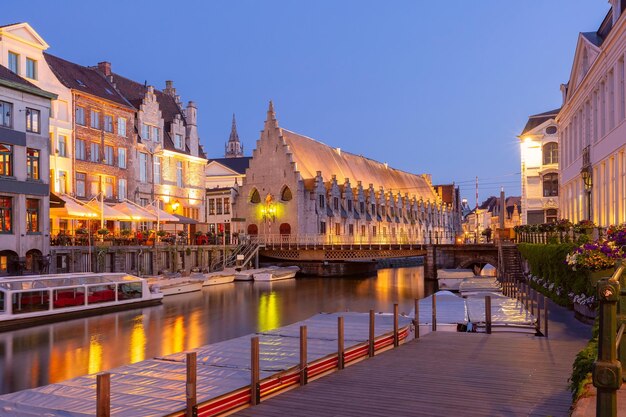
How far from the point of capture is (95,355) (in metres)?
23.0

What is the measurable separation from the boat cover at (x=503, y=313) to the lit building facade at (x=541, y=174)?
108 ft

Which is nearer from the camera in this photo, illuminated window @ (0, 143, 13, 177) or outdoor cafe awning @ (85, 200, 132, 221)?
illuminated window @ (0, 143, 13, 177)

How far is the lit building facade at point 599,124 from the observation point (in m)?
27.7

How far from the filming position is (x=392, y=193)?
9712 centimetres

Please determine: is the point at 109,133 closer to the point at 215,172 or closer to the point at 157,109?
the point at 157,109

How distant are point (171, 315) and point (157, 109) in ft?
107

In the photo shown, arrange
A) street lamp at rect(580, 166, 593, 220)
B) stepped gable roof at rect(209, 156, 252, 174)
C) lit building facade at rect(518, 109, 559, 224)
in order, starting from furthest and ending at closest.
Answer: stepped gable roof at rect(209, 156, 252, 174) → lit building facade at rect(518, 109, 559, 224) → street lamp at rect(580, 166, 593, 220)

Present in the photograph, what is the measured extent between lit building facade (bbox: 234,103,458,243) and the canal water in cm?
2033

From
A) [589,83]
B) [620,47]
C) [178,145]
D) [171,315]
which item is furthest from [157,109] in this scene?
[620,47]

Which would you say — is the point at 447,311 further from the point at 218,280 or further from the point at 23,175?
the point at 218,280

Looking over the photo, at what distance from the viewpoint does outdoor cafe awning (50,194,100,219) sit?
4109 centimetres

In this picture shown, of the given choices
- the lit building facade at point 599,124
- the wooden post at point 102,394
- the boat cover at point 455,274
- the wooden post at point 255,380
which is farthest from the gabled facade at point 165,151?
the wooden post at point 102,394

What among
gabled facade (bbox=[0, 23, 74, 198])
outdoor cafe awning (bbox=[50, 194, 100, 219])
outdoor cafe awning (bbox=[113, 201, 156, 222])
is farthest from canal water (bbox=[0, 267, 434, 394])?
gabled facade (bbox=[0, 23, 74, 198])

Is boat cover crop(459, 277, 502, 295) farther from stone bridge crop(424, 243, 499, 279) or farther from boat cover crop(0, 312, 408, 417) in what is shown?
boat cover crop(0, 312, 408, 417)
